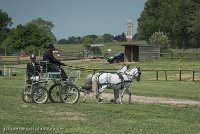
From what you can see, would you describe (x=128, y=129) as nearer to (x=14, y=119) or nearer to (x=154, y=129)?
(x=154, y=129)

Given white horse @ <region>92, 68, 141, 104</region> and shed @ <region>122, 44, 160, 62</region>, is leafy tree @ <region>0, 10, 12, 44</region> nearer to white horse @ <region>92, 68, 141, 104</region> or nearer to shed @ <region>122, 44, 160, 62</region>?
shed @ <region>122, 44, 160, 62</region>

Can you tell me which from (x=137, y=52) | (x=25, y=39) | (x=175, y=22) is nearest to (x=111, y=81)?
(x=137, y=52)

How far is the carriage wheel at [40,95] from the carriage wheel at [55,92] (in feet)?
1.17

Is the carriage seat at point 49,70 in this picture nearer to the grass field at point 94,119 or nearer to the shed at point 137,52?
the grass field at point 94,119

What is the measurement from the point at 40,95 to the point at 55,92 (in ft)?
2.80

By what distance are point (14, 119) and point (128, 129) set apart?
10.5 ft

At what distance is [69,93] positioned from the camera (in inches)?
757

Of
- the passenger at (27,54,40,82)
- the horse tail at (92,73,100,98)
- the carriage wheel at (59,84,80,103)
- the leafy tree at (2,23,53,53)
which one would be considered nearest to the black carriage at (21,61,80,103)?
the carriage wheel at (59,84,80,103)

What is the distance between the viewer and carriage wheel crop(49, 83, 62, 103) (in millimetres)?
19216

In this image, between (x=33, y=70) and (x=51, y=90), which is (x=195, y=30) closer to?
(x=51, y=90)

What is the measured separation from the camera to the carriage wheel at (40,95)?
18656 millimetres

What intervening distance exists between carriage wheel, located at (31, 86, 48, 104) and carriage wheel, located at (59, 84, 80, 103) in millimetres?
565

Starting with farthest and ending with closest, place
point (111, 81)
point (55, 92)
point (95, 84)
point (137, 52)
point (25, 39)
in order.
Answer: point (25, 39), point (137, 52), point (95, 84), point (111, 81), point (55, 92)

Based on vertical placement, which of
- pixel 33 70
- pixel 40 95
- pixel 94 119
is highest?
pixel 33 70
